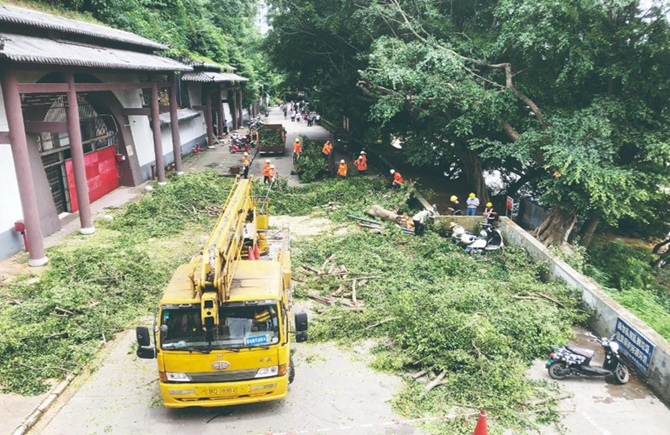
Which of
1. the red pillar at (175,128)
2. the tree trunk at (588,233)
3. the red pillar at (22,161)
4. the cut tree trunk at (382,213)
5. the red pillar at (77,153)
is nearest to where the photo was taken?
the red pillar at (22,161)

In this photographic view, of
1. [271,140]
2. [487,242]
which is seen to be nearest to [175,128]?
[271,140]

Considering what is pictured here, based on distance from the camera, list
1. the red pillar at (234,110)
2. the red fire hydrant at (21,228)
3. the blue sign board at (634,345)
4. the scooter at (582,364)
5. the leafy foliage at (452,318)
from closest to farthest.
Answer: the leafy foliage at (452,318), the scooter at (582,364), the blue sign board at (634,345), the red fire hydrant at (21,228), the red pillar at (234,110)

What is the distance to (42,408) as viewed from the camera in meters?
9.04

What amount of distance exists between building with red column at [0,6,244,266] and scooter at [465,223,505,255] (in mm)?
13938

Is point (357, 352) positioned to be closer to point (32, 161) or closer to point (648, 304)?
point (648, 304)

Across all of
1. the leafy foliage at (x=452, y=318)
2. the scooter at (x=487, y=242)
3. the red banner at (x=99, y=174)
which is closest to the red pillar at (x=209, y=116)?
the red banner at (x=99, y=174)

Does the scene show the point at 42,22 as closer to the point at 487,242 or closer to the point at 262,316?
the point at 262,316

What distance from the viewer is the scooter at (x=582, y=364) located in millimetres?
10164

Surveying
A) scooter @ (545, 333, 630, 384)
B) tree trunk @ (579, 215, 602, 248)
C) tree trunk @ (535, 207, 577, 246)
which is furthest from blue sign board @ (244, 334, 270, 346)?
tree trunk @ (579, 215, 602, 248)

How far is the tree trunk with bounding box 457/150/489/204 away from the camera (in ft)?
88.1

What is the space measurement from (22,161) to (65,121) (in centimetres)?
447

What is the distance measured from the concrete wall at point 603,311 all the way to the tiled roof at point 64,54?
1611 cm

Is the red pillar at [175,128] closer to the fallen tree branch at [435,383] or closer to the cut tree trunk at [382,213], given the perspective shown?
the cut tree trunk at [382,213]

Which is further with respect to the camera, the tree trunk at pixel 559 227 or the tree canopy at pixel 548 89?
the tree trunk at pixel 559 227
